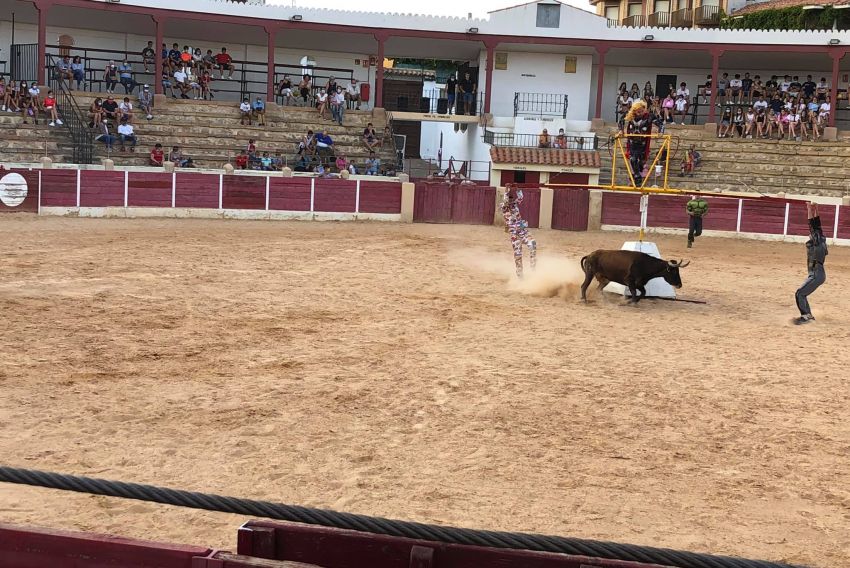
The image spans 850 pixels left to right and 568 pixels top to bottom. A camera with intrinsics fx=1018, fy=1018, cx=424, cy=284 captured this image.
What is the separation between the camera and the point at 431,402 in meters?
7.48

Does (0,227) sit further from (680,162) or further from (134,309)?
(680,162)

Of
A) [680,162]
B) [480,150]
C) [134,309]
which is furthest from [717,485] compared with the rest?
[480,150]

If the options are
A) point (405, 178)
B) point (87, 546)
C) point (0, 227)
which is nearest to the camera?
point (87, 546)

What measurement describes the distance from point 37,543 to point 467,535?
0.99 m

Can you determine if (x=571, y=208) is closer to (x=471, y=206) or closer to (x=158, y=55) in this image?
(x=471, y=206)

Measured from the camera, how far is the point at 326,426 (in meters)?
6.74

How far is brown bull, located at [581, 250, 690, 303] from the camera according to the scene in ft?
40.7

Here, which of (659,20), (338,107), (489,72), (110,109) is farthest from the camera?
(659,20)

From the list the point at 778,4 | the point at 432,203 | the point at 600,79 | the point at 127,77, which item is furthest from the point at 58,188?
the point at 778,4

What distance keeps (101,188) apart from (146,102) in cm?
605

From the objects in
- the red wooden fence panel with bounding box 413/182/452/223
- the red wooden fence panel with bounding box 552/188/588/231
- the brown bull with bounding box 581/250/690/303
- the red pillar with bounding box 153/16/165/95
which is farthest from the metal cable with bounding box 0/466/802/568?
the red pillar with bounding box 153/16/165/95

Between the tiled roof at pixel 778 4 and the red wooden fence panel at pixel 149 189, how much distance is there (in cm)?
2803

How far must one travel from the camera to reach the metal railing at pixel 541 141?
29.0 meters

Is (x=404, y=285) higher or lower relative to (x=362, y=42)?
lower
